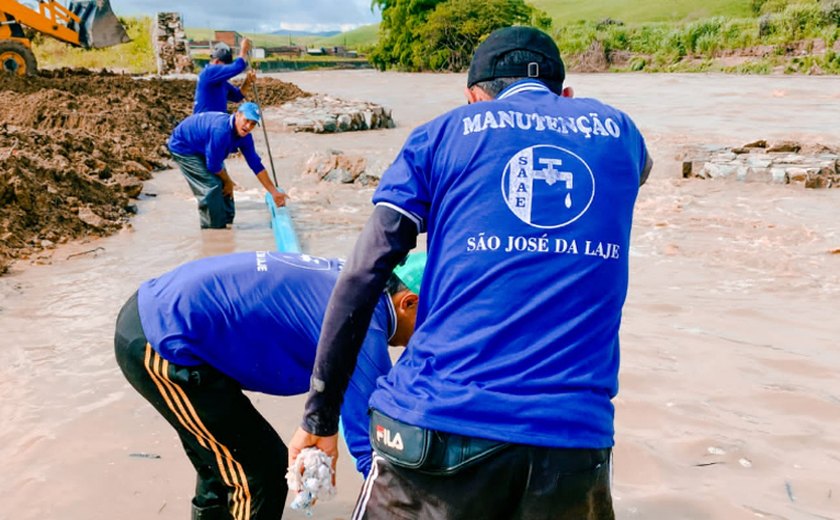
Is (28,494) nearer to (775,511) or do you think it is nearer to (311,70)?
(775,511)

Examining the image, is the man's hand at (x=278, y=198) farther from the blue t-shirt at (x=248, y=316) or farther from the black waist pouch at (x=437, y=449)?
the black waist pouch at (x=437, y=449)

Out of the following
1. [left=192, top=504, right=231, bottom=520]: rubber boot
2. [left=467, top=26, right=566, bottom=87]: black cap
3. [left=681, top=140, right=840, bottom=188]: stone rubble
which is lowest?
[left=681, top=140, right=840, bottom=188]: stone rubble

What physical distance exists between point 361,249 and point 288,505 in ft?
5.66

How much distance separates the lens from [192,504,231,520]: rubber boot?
255 centimetres

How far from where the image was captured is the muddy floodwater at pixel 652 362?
309 centimetres

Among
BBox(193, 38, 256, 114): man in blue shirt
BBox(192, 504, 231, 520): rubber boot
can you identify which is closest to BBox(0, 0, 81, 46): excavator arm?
BBox(193, 38, 256, 114): man in blue shirt

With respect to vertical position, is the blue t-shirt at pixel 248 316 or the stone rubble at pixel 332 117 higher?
the blue t-shirt at pixel 248 316

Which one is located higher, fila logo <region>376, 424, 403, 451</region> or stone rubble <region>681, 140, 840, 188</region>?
fila logo <region>376, 424, 403, 451</region>

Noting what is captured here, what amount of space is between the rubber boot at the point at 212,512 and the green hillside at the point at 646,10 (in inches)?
2343

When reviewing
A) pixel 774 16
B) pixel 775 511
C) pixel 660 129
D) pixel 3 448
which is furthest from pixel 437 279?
pixel 774 16

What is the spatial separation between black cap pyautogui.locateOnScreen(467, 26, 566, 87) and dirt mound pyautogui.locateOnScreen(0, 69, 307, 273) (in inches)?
216

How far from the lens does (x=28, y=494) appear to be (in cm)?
311

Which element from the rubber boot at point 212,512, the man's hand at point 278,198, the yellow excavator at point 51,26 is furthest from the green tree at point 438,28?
the rubber boot at point 212,512

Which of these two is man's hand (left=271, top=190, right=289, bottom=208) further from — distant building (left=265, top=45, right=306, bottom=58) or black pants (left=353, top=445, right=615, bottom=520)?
distant building (left=265, top=45, right=306, bottom=58)
